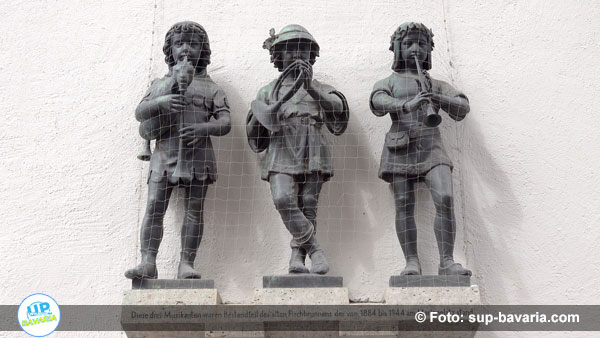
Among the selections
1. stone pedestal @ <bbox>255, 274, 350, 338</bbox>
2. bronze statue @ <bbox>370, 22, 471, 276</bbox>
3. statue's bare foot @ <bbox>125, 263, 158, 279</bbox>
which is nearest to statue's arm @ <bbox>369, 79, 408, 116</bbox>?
bronze statue @ <bbox>370, 22, 471, 276</bbox>

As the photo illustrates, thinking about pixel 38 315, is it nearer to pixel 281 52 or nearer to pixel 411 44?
pixel 281 52

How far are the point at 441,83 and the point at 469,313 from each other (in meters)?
0.90

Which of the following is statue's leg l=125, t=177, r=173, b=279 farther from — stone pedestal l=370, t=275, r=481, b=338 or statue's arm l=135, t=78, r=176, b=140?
stone pedestal l=370, t=275, r=481, b=338

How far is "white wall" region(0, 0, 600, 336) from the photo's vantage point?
3.45 metres

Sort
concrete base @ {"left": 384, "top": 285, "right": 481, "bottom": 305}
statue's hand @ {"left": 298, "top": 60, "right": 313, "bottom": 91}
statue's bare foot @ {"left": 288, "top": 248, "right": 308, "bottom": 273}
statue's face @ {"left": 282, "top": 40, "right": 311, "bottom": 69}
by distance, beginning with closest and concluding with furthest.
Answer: concrete base @ {"left": 384, "top": 285, "right": 481, "bottom": 305}
statue's bare foot @ {"left": 288, "top": 248, "right": 308, "bottom": 273}
statue's hand @ {"left": 298, "top": 60, "right": 313, "bottom": 91}
statue's face @ {"left": 282, "top": 40, "right": 311, "bottom": 69}

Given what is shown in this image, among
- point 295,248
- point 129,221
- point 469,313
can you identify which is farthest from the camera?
point 129,221

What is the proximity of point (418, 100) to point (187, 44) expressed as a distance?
90 centimetres

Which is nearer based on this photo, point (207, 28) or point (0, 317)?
point (0, 317)

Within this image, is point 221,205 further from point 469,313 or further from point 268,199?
point 469,313

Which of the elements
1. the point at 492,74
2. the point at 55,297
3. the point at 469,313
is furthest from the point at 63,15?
the point at 469,313

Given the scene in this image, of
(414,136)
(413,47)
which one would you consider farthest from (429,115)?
(413,47)

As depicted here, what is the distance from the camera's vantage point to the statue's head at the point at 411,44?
345 cm

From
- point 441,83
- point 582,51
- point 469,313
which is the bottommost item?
point 469,313

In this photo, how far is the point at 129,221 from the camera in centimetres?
354
